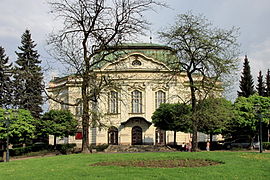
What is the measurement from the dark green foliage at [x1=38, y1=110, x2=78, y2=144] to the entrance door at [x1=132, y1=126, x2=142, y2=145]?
968cm

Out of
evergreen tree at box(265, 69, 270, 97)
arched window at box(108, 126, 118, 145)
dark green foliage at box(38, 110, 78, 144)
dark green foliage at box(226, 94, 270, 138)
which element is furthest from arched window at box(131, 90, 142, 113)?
evergreen tree at box(265, 69, 270, 97)

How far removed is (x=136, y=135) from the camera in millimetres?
47031

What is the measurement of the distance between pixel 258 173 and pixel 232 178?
1.51 m

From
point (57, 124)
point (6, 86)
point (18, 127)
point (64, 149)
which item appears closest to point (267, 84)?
point (64, 149)

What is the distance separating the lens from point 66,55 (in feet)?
70.7

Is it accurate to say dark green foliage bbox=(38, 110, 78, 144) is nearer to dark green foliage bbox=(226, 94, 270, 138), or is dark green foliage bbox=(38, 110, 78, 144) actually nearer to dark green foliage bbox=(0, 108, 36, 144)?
dark green foliage bbox=(0, 108, 36, 144)

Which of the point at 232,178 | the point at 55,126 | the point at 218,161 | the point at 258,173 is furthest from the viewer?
the point at 55,126

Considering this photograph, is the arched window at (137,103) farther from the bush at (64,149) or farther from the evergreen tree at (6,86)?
the evergreen tree at (6,86)

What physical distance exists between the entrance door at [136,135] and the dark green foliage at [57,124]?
31.8ft

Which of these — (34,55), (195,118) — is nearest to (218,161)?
(195,118)

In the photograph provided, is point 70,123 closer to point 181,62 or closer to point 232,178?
point 181,62

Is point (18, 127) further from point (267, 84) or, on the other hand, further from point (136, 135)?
point (267, 84)

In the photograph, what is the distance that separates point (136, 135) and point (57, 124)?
12604 mm

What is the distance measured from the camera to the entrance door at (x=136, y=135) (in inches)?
1845
